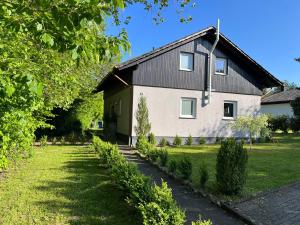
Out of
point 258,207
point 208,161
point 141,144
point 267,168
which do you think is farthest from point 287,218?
point 141,144

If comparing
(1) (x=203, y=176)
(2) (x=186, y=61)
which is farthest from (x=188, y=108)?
(1) (x=203, y=176)

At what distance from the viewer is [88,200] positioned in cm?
728

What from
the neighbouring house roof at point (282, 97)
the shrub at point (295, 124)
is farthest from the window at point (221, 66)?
the neighbouring house roof at point (282, 97)

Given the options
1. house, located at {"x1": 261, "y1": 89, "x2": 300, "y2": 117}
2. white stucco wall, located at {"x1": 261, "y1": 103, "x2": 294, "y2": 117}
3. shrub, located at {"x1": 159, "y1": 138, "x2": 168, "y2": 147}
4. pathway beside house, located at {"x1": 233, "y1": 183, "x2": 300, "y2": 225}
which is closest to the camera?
pathway beside house, located at {"x1": 233, "y1": 183, "x2": 300, "y2": 225}

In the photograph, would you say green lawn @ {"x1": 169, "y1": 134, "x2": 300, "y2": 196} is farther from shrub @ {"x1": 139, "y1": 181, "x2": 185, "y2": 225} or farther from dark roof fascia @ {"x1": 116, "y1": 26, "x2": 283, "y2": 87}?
dark roof fascia @ {"x1": 116, "y1": 26, "x2": 283, "y2": 87}

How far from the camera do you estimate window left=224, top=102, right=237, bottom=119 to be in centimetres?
2130

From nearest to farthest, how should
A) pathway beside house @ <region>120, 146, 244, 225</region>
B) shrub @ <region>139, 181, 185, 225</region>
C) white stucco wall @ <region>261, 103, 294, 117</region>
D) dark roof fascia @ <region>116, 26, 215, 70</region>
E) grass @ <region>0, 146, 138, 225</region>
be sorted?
shrub @ <region>139, 181, 185, 225</region>, grass @ <region>0, 146, 138, 225</region>, pathway beside house @ <region>120, 146, 244, 225</region>, dark roof fascia @ <region>116, 26, 215, 70</region>, white stucco wall @ <region>261, 103, 294, 117</region>

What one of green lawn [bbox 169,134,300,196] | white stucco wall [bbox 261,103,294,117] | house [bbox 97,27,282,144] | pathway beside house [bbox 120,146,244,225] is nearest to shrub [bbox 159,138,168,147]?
house [bbox 97,27,282,144]

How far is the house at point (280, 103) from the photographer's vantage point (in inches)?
Answer: 1528

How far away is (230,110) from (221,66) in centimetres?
280

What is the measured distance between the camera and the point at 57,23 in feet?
11.2

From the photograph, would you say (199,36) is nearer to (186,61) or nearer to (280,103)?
(186,61)

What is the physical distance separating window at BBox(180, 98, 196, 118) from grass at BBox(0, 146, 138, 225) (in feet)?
31.2

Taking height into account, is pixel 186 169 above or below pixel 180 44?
below
